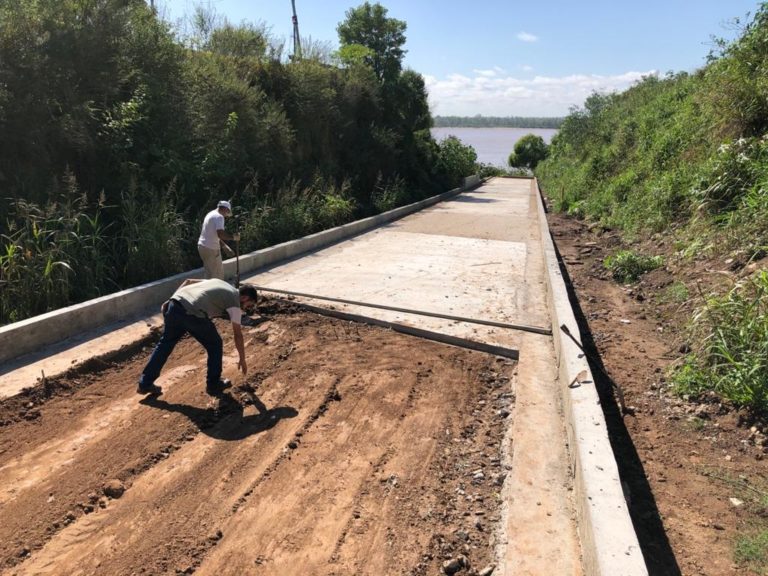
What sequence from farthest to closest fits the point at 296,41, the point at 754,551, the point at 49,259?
the point at 296,41 < the point at 49,259 < the point at 754,551

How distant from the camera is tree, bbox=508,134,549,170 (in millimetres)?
54812

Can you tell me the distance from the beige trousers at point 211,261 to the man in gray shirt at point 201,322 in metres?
2.41

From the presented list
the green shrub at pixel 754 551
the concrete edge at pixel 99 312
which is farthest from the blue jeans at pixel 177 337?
the green shrub at pixel 754 551

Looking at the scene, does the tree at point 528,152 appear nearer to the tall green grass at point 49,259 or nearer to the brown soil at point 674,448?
the brown soil at point 674,448

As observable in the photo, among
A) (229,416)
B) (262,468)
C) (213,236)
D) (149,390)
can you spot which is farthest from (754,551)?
(213,236)

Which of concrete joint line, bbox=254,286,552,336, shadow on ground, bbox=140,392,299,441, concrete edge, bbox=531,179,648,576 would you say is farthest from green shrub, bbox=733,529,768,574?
concrete joint line, bbox=254,286,552,336

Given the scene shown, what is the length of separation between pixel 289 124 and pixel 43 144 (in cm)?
691

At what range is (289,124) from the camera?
13.9 metres

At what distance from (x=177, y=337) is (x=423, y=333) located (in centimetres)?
281

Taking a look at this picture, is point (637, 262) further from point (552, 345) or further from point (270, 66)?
point (270, 66)

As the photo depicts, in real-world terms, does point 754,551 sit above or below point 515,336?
below

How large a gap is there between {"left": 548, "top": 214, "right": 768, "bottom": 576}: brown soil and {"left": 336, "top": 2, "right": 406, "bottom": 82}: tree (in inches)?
818

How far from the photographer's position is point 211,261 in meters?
7.19

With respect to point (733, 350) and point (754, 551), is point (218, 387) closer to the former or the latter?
point (754, 551)
